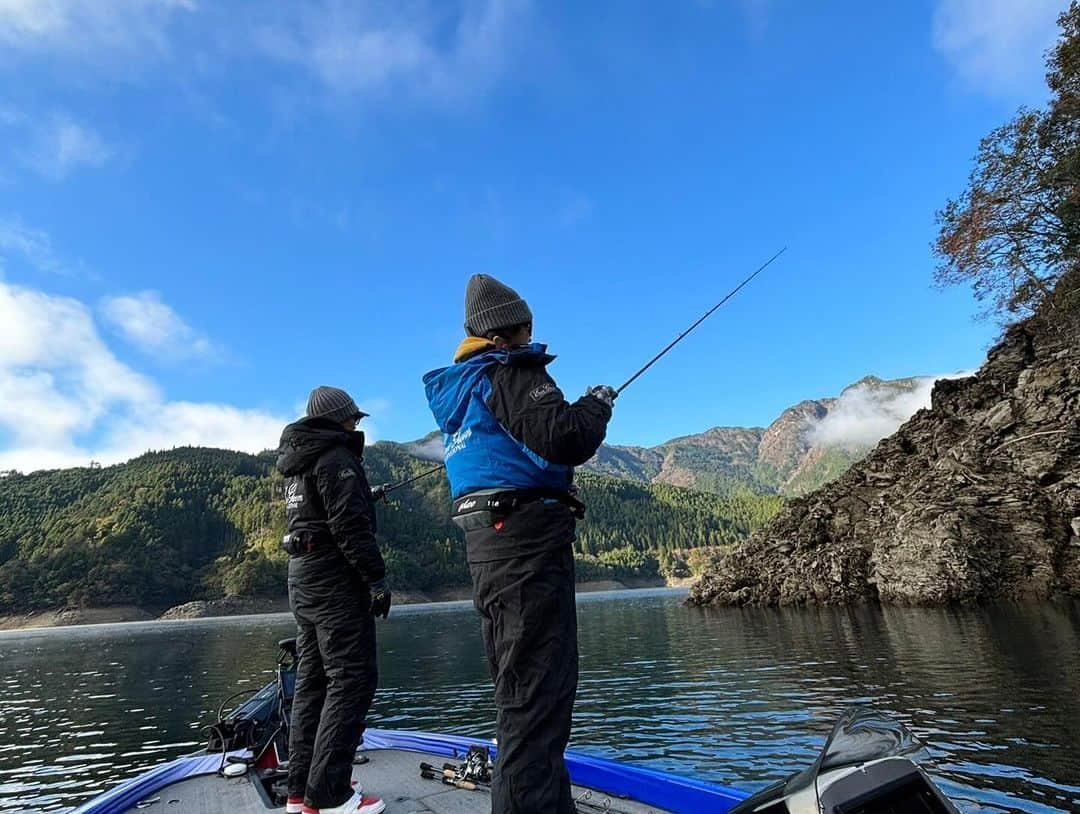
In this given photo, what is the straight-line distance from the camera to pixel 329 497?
15.5 ft

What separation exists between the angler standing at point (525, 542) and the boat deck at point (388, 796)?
1762mm

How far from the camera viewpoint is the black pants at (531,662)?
111 inches

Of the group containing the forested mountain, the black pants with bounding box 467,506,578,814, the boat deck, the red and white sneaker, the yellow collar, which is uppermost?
the forested mountain

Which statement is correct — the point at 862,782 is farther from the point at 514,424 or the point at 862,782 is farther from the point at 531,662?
the point at 514,424

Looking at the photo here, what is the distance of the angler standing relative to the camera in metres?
2.87

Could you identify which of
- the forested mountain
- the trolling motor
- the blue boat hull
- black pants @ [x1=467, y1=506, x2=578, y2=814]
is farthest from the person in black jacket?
the forested mountain

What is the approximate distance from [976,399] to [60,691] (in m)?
54.4

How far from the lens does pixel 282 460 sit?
16.4 feet

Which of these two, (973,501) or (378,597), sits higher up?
(973,501)

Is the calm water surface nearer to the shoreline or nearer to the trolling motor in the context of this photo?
the trolling motor

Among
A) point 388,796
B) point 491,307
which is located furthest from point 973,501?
point 491,307

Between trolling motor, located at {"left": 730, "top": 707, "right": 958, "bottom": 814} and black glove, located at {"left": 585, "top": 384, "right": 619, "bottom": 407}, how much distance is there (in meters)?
1.65

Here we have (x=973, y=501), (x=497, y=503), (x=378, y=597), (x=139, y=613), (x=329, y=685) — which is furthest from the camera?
(x=139, y=613)

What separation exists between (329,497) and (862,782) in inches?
145
